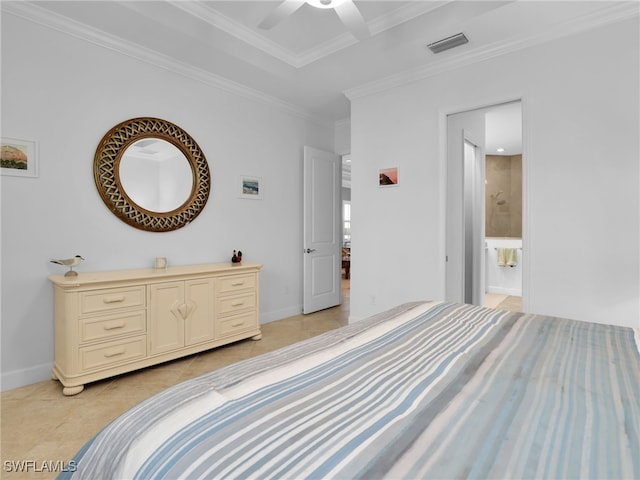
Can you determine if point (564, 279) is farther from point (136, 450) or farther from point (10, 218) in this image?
point (10, 218)

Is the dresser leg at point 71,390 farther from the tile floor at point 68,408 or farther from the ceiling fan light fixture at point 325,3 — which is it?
the ceiling fan light fixture at point 325,3

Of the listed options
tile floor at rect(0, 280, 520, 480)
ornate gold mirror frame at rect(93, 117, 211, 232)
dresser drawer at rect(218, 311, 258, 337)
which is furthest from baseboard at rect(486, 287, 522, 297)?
ornate gold mirror frame at rect(93, 117, 211, 232)

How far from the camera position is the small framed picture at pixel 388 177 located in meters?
3.64

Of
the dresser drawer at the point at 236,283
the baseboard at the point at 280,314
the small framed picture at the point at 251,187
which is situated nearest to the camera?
the dresser drawer at the point at 236,283

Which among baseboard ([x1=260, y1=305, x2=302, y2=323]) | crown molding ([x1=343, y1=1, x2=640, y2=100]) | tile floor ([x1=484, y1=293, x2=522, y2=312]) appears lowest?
baseboard ([x1=260, y1=305, x2=302, y2=323])

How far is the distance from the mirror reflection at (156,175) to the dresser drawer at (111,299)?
88 cm

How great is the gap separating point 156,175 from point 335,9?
214 cm

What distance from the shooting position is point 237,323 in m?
3.40

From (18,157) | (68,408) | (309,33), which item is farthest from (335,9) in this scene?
(68,408)

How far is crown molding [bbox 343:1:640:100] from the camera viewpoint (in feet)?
8.12

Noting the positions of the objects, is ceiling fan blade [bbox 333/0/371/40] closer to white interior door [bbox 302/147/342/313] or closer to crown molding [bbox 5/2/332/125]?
crown molding [bbox 5/2/332/125]

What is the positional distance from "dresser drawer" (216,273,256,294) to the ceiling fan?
85.1 inches

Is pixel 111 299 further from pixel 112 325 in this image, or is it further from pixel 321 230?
pixel 321 230

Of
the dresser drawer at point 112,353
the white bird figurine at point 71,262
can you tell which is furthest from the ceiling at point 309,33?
the dresser drawer at point 112,353
